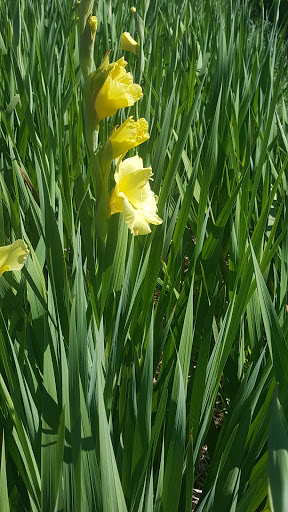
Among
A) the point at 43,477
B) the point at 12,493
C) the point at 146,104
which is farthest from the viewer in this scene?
the point at 146,104

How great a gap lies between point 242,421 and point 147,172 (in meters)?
0.34

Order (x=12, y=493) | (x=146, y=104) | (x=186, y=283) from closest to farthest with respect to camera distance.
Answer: (x=12, y=493) < (x=186, y=283) < (x=146, y=104)

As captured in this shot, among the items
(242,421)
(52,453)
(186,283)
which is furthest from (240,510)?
(186,283)

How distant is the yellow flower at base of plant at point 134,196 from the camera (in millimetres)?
719

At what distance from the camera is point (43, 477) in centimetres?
57

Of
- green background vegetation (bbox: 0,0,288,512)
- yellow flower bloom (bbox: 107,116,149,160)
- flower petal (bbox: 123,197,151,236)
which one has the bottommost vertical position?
green background vegetation (bbox: 0,0,288,512)

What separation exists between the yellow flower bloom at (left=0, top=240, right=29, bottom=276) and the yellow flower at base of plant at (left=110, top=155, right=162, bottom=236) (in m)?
0.16

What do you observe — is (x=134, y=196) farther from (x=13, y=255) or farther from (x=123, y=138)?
(x=13, y=255)

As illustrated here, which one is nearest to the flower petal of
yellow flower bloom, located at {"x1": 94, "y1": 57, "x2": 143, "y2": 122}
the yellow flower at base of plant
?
the yellow flower at base of plant

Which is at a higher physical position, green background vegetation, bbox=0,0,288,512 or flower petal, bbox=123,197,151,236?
flower petal, bbox=123,197,151,236

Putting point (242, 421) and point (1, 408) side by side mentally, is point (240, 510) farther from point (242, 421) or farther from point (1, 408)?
point (1, 408)

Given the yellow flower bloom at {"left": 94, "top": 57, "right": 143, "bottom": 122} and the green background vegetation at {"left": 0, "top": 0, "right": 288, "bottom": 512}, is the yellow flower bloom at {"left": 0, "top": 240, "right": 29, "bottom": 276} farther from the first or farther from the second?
the yellow flower bloom at {"left": 94, "top": 57, "right": 143, "bottom": 122}

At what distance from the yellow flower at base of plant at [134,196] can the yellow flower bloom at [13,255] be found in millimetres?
161

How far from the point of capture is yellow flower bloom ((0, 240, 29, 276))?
1.95ft
